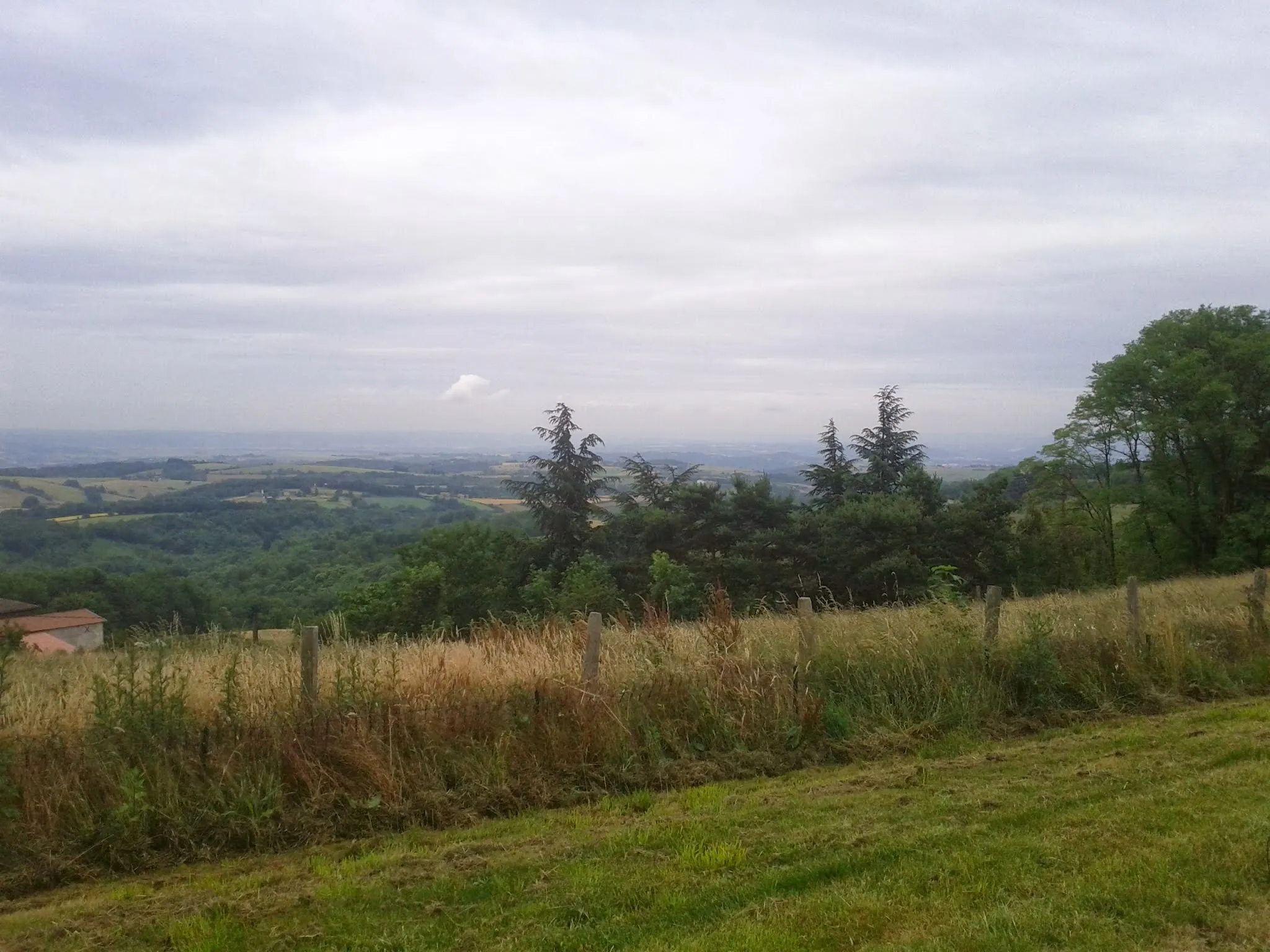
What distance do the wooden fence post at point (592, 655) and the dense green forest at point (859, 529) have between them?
22144mm

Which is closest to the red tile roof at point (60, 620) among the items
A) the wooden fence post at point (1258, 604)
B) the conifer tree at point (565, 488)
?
the conifer tree at point (565, 488)

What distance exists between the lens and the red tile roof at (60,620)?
100 ft

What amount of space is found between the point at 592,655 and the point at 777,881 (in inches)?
130

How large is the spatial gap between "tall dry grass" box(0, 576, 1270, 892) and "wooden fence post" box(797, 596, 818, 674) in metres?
0.11

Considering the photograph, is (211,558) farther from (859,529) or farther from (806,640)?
(806,640)

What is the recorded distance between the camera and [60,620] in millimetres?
32531

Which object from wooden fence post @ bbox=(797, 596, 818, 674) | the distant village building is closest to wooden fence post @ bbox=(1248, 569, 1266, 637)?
wooden fence post @ bbox=(797, 596, 818, 674)

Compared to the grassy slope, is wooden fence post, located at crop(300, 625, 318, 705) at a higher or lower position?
higher

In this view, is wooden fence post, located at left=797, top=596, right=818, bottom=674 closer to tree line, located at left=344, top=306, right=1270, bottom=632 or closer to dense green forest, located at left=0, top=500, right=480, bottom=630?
dense green forest, located at left=0, top=500, right=480, bottom=630

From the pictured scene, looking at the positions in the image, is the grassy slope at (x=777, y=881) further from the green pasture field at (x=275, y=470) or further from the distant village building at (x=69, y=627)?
the green pasture field at (x=275, y=470)

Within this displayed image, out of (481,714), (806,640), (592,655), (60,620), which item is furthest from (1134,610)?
(60,620)

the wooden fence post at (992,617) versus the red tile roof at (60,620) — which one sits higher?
the wooden fence post at (992,617)

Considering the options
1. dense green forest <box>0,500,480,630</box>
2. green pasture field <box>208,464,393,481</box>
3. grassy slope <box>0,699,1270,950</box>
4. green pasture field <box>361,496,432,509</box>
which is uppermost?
green pasture field <box>208,464,393,481</box>

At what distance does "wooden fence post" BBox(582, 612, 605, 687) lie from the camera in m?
7.70
